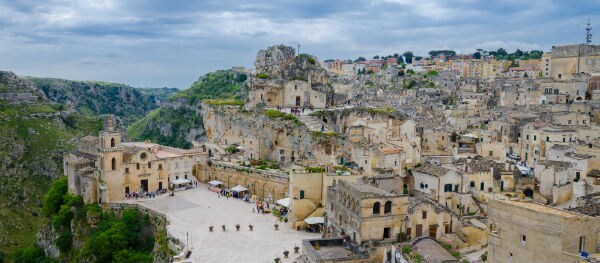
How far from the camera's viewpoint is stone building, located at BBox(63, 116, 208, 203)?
56.3 metres

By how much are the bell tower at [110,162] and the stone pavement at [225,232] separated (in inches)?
173

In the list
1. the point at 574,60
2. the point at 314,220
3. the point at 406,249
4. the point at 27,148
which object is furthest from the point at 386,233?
the point at 27,148

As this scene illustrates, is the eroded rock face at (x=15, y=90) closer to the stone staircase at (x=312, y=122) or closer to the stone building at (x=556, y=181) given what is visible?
the stone staircase at (x=312, y=122)

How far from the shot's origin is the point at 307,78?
77.3 m

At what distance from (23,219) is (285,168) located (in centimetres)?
4907

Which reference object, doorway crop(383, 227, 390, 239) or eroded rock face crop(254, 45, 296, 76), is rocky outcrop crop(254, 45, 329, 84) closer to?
eroded rock face crop(254, 45, 296, 76)

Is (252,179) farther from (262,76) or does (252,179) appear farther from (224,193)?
(262,76)

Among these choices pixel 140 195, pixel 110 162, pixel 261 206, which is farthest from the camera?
pixel 140 195

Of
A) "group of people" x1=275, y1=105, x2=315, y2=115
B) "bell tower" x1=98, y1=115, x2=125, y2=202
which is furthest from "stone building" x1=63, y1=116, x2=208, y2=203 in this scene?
"group of people" x1=275, y1=105, x2=315, y2=115

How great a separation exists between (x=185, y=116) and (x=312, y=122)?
114980 millimetres

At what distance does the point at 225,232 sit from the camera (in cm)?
4484

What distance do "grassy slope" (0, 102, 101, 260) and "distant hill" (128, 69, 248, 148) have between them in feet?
132

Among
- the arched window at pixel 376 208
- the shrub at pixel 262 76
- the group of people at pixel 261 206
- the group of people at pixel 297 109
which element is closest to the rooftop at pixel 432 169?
the arched window at pixel 376 208

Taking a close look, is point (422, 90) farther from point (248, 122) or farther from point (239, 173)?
point (239, 173)
